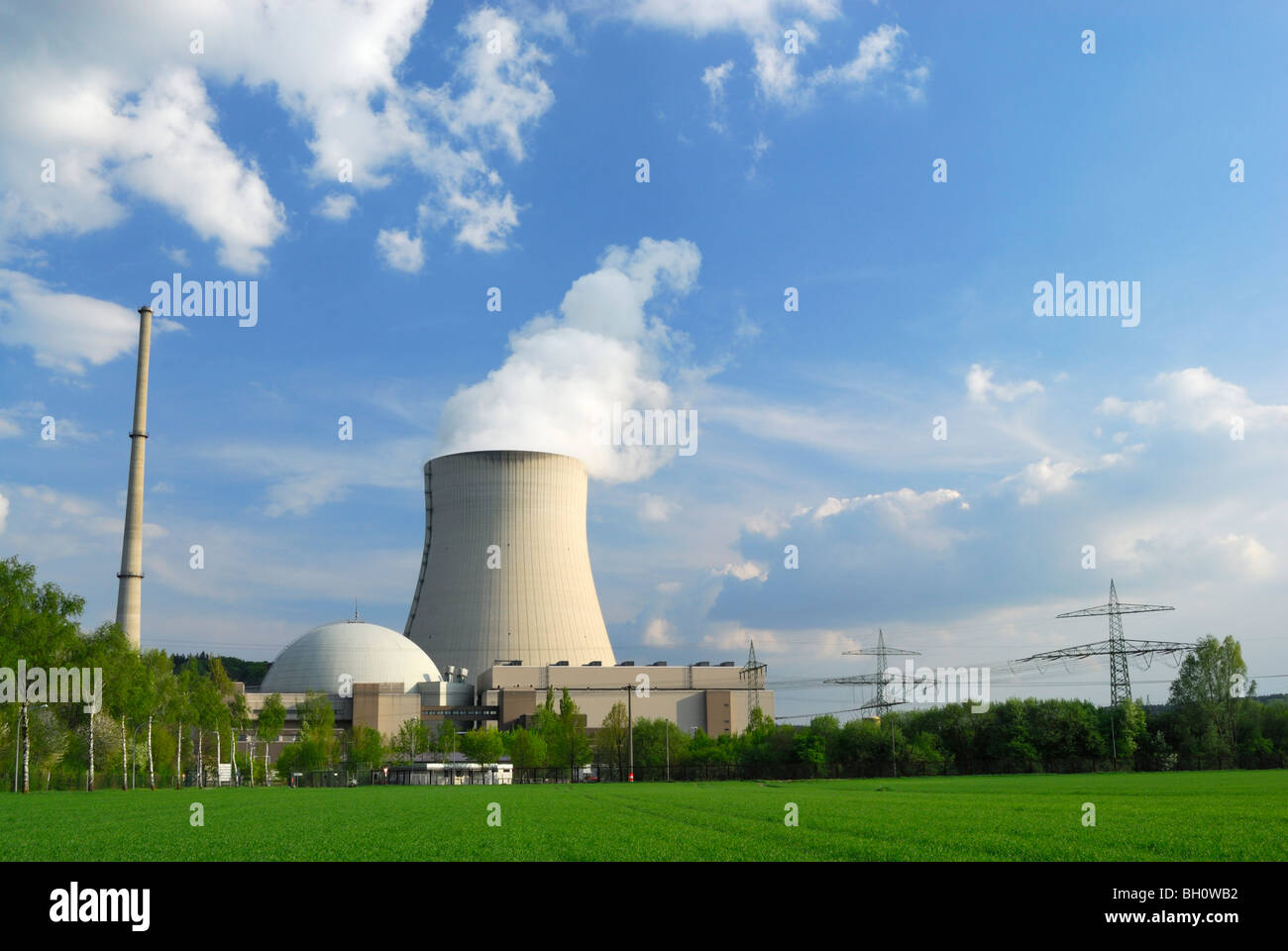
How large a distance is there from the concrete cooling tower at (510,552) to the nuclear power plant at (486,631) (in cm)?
8

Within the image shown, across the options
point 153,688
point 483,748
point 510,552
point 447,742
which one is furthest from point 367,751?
point 153,688

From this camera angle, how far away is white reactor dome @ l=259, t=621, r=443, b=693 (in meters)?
85.8

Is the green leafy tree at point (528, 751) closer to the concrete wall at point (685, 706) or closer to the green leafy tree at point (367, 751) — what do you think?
the green leafy tree at point (367, 751)

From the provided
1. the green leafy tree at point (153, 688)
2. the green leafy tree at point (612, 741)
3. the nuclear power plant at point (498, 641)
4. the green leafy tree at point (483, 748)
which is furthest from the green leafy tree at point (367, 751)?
the green leafy tree at point (153, 688)

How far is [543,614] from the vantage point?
64062 mm

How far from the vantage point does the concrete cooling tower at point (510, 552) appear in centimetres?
6262

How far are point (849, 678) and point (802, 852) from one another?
278 ft

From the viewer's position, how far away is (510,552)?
62594 mm

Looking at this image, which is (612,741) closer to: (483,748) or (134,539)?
(483,748)

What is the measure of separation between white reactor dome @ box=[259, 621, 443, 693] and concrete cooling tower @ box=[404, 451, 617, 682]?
1907 cm

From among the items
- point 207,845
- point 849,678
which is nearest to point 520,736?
point 849,678

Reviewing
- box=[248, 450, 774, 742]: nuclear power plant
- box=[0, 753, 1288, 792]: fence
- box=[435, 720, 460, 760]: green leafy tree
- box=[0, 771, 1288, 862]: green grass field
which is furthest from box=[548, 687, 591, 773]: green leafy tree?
box=[0, 771, 1288, 862]: green grass field

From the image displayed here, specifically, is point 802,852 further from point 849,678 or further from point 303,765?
point 849,678

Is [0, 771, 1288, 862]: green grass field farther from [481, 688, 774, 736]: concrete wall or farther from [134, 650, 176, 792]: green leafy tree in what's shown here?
[481, 688, 774, 736]: concrete wall
